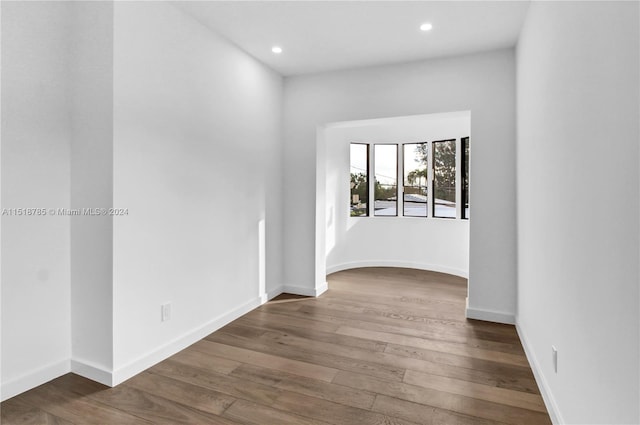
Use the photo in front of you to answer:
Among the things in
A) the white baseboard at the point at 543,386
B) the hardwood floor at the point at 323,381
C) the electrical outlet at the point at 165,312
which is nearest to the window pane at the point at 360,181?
the hardwood floor at the point at 323,381

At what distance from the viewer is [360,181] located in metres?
6.10

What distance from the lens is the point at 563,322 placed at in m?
1.75

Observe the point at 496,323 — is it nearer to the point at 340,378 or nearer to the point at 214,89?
the point at 340,378

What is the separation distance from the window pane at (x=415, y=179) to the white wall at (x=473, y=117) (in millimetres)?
2288

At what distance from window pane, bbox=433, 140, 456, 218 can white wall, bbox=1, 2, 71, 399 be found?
4911 mm

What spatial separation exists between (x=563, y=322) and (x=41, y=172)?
10.1 ft

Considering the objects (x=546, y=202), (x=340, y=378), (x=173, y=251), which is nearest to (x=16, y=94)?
(x=173, y=251)

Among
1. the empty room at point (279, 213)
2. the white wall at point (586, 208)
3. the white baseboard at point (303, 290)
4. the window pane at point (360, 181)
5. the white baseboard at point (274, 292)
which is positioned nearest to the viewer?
the white wall at point (586, 208)

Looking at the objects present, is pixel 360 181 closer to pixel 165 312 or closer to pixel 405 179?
pixel 405 179

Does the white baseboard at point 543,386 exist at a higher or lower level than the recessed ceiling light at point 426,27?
lower

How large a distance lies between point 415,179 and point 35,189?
16.7ft

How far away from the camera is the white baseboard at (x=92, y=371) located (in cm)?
225

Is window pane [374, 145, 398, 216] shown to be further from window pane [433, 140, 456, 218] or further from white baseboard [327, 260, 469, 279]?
white baseboard [327, 260, 469, 279]

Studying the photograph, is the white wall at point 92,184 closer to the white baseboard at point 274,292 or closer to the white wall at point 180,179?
the white wall at point 180,179
